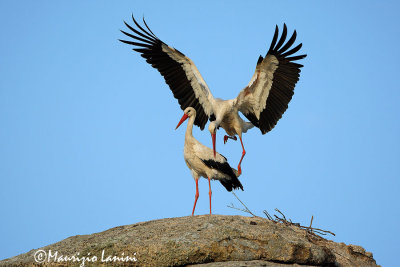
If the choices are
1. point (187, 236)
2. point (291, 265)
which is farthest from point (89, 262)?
point (291, 265)

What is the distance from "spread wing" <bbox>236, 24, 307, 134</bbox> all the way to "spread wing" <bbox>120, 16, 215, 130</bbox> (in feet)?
2.64

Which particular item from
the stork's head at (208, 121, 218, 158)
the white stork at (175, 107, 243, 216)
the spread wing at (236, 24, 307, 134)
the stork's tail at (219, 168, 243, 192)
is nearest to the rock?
the white stork at (175, 107, 243, 216)

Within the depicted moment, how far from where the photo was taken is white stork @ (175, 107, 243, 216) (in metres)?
8.42

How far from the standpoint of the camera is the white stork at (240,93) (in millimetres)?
10273

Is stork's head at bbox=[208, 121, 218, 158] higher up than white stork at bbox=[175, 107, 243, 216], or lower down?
higher up

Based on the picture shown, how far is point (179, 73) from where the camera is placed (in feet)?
36.0

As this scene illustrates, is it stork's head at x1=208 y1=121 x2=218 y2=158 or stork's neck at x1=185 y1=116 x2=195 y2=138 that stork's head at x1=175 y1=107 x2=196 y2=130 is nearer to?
stork's neck at x1=185 y1=116 x2=195 y2=138

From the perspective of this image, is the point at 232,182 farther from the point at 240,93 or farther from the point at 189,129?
the point at 240,93

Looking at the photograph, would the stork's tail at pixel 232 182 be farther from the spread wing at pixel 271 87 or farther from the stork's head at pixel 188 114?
the spread wing at pixel 271 87

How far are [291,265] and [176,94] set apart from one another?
227 inches

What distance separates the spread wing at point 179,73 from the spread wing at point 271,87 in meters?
0.80

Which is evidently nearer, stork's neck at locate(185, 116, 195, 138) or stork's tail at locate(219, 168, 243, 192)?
stork's tail at locate(219, 168, 243, 192)

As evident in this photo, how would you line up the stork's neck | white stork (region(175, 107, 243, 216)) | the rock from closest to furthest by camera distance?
1. the rock
2. white stork (region(175, 107, 243, 216))
3. the stork's neck

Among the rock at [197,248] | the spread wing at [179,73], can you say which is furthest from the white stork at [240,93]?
the rock at [197,248]
